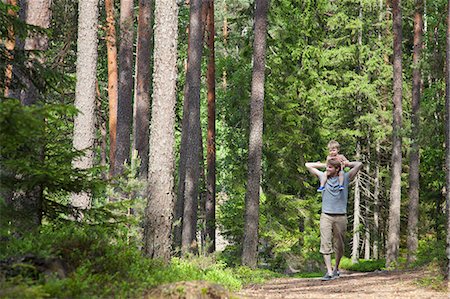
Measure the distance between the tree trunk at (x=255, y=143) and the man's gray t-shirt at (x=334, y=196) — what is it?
5623 millimetres

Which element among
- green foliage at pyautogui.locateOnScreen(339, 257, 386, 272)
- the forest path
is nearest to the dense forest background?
green foliage at pyautogui.locateOnScreen(339, 257, 386, 272)

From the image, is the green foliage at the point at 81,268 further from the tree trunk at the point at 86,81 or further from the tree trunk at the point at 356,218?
the tree trunk at the point at 356,218

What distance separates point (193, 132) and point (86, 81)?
8441 mm

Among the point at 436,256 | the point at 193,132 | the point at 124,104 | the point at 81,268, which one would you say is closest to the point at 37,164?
the point at 81,268

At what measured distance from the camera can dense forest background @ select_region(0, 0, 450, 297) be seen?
30.9 feet

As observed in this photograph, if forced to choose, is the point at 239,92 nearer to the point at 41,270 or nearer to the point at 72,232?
the point at 72,232

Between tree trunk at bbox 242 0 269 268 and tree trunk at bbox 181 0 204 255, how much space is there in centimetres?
407

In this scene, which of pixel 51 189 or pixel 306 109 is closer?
pixel 51 189

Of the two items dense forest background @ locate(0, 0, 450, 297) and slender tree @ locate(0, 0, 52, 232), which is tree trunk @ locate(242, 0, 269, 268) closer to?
dense forest background @ locate(0, 0, 450, 297)

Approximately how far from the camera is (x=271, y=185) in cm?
2856

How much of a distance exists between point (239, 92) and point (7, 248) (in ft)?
71.0

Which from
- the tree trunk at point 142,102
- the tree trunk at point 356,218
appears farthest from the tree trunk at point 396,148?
the tree trunk at point 142,102

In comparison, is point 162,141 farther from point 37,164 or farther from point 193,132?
point 193,132

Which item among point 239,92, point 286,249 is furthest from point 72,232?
point 239,92
